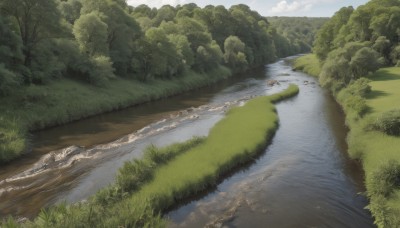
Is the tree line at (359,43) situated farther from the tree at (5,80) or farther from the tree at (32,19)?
the tree at (5,80)

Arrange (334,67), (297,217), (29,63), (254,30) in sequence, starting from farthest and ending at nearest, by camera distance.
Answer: (254,30) < (334,67) < (29,63) < (297,217)

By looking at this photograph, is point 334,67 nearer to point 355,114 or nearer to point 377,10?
point 355,114

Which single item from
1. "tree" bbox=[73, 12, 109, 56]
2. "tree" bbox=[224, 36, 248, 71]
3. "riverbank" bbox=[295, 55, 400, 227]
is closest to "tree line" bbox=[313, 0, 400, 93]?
"riverbank" bbox=[295, 55, 400, 227]

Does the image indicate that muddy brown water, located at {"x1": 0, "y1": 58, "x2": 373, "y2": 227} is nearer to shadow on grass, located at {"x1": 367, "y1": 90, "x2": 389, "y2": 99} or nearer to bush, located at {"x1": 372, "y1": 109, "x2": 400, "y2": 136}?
bush, located at {"x1": 372, "y1": 109, "x2": 400, "y2": 136}

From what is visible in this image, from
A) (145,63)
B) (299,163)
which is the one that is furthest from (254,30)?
(299,163)

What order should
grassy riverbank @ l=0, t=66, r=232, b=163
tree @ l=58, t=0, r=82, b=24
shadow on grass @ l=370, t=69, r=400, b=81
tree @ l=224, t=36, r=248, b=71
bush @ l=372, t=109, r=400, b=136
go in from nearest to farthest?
bush @ l=372, t=109, r=400, b=136, grassy riverbank @ l=0, t=66, r=232, b=163, shadow on grass @ l=370, t=69, r=400, b=81, tree @ l=58, t=0, r=82, b=24, tree @ l=224, t=36, r=248, b=71
